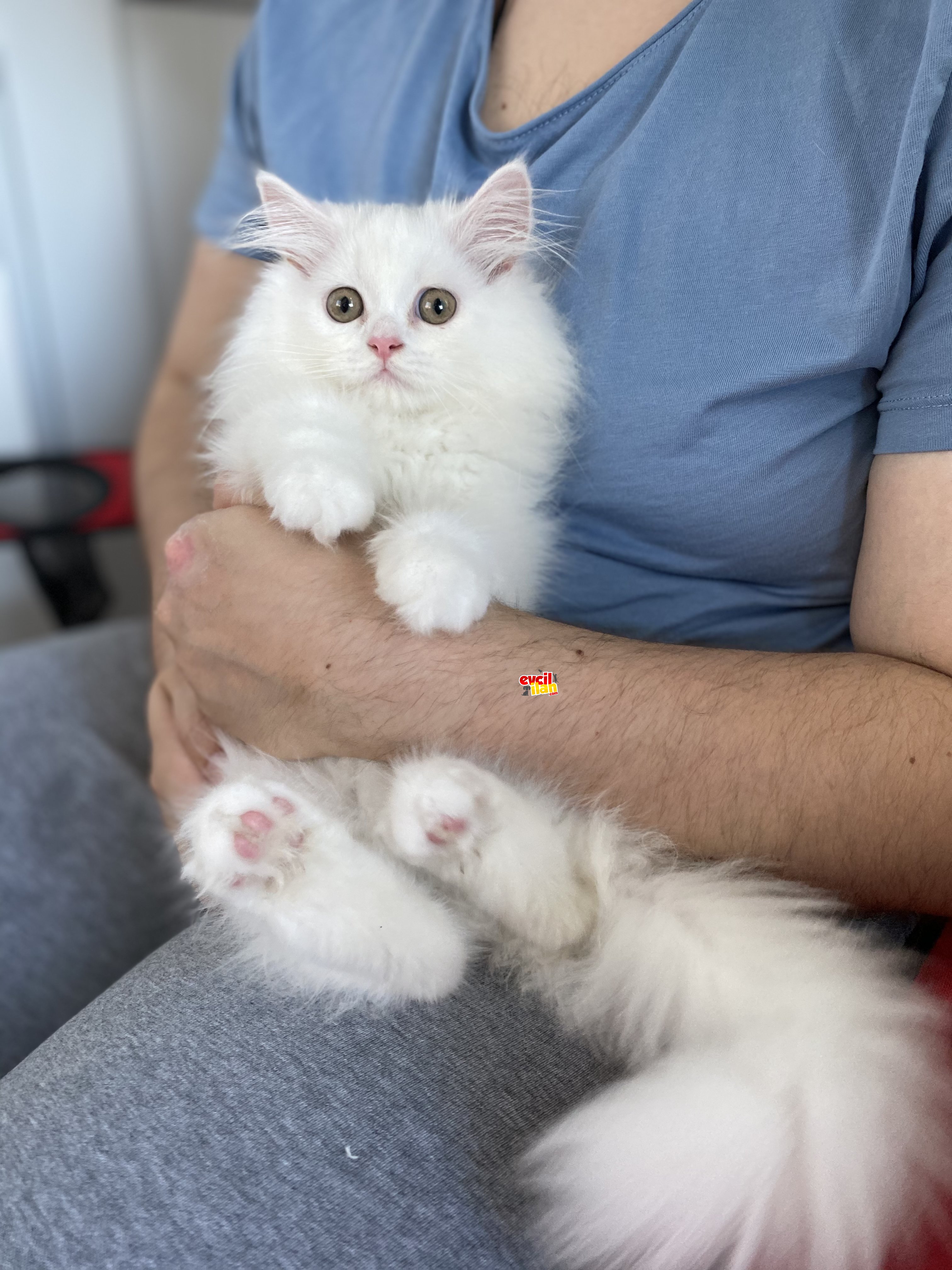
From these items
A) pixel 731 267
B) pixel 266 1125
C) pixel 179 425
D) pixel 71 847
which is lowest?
→ pixel 71 847

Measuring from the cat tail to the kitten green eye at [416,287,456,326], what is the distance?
75cm

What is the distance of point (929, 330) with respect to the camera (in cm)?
84

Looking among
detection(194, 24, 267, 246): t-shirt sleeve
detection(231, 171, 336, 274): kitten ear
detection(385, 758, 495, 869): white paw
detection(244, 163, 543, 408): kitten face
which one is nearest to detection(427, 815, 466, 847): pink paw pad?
detection(385, 758, 495, 869): white paw

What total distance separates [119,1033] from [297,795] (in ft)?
0.86

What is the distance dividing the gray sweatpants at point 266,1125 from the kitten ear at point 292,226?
83cm

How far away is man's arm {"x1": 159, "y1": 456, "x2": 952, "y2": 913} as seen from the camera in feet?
2.68

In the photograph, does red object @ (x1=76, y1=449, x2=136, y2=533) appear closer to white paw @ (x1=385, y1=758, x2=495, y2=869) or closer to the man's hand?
the man's hand

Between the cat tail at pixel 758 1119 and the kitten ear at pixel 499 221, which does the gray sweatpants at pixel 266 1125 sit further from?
the kitten ear at pixel 499 221

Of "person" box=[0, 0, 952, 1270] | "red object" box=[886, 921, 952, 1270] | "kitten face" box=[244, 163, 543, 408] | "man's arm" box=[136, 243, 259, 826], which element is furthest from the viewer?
"man's arm" box=[136, 243, 259, 826]

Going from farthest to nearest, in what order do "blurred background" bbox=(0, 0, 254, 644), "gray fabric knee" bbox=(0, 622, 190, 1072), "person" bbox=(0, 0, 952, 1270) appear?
1. "blurred background" bbox=(0, 0, 254, 644)
2. "gray fabric knee" bbox=(0, 622, 190, 1072)
3. "person" bbox=(0, 0, 952, 1270)

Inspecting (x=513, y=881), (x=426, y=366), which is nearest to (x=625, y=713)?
(x=513, y=881)

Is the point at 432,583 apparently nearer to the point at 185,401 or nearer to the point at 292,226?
the point at 292,226

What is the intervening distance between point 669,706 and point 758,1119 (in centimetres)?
37

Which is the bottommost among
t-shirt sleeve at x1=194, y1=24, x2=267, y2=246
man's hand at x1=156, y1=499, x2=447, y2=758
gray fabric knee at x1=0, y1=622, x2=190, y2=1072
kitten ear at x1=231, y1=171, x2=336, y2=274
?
gray fabric knee at x1=0, y1=622, x2=190, y2=1072
